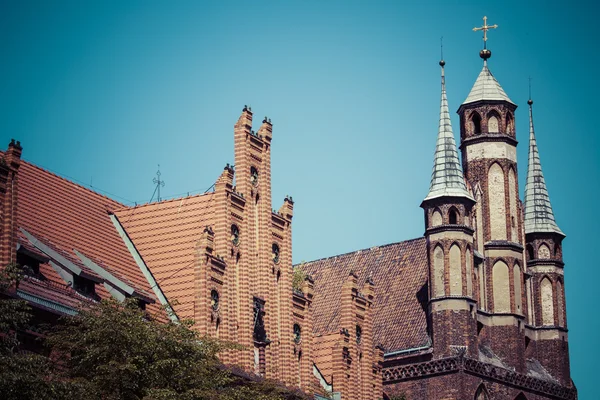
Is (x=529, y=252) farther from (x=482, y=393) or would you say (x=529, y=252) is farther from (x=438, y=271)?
(x=482, y=393)

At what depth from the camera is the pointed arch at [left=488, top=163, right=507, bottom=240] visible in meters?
80.6

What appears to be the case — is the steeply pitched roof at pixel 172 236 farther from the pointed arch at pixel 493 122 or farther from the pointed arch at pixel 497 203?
the pointed arch at pixel 493 122

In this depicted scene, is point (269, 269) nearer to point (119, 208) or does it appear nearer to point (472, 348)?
point (119, 208)

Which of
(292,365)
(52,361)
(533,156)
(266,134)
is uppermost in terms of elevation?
(533,156)

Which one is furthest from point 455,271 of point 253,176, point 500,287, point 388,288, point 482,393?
point 253,176

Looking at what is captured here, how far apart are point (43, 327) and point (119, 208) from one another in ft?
48.3

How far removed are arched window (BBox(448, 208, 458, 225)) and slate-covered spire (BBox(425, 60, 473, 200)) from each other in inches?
29.7

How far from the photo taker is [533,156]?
8575cm

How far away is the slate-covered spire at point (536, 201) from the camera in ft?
274

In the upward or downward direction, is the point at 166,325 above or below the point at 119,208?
below

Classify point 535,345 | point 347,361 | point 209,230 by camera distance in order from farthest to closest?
1. point 535,345
2. point 347,361
3. point 209,230

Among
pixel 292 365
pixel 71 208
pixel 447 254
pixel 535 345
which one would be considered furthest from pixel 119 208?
pixel 535 345

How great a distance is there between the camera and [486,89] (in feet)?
271

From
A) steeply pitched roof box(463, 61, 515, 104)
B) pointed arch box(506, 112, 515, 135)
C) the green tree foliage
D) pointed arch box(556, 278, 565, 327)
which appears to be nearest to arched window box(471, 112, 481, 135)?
steeply pitched roof box(463, 61, 515, 104)
